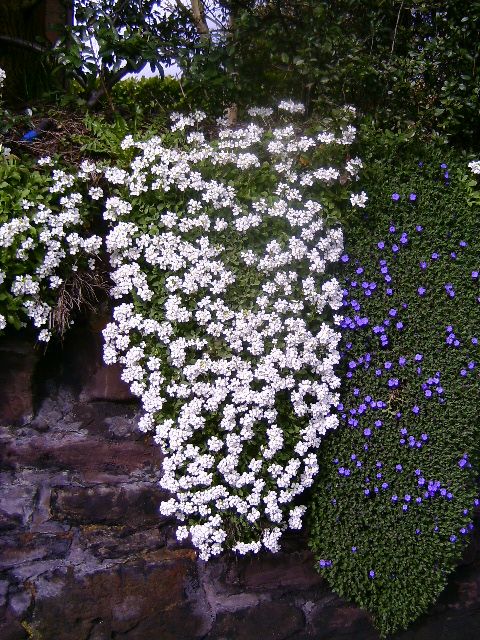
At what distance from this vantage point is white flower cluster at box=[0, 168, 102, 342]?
8.05ft

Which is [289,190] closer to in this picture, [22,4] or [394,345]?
[394,345]

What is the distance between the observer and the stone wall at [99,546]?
2.65 metres

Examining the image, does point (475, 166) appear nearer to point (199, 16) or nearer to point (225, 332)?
point (225, 332)

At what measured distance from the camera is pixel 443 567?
278cm

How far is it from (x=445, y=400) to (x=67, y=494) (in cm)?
179

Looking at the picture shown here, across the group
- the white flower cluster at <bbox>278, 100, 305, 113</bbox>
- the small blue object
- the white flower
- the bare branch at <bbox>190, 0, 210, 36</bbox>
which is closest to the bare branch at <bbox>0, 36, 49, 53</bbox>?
the small blue object

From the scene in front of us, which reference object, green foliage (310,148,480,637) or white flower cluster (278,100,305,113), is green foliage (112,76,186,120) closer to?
white flower cluster (278,100,305,113)

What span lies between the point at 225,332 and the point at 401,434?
94 centimetres

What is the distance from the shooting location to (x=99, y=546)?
8.96 ft

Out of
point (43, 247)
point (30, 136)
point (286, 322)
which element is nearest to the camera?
point (43, 247)

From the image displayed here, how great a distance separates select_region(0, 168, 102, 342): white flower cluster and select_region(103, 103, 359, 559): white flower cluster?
6.6 inches

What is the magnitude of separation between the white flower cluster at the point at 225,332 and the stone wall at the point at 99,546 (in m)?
0.17

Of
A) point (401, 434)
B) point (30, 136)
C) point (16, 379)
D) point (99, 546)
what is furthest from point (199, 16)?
point (99, 546)

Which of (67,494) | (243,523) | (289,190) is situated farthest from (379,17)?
(67,494)
